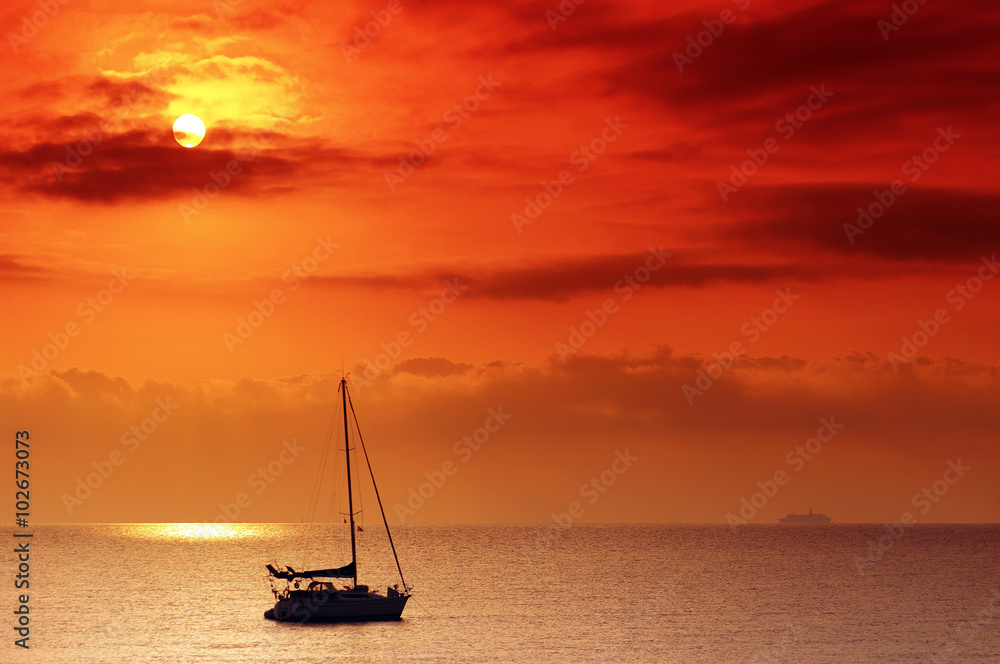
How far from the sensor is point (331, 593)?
106 metres

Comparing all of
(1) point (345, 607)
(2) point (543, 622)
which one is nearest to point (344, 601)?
(1) point (345, 607)

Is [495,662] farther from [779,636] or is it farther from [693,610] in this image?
[693,610]

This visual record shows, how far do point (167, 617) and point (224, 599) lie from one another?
2049cm

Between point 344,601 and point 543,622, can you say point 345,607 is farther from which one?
point 543,622

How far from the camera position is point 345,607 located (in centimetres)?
10462

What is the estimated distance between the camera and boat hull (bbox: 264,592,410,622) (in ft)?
343

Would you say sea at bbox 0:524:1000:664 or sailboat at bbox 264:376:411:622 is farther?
sailboat at bbox 264:376:411:622

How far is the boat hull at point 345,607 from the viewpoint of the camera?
343 ft

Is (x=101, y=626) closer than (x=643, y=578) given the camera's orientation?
Yes

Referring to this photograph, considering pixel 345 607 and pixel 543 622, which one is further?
pixel 543 622

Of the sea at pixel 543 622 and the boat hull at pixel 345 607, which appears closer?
the sea at pixel 543 622

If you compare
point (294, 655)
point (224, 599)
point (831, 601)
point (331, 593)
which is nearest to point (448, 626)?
point (331, 593)

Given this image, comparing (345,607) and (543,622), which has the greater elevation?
(345,607)

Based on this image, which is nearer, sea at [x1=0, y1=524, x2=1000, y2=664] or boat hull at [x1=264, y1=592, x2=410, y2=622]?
sea at [x1=0, y1=524, x2=1000, y2=664]
